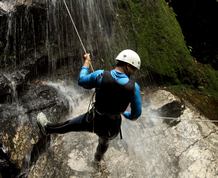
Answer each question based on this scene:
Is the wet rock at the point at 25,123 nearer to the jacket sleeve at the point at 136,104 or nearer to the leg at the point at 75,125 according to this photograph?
the leg at the point at 75,125

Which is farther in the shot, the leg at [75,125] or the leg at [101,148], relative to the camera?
the leg at [101,148]

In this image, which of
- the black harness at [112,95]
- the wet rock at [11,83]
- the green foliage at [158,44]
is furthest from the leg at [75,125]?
the green foliage at [158,44]

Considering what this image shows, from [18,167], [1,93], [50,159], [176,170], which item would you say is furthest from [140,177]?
[1,93]

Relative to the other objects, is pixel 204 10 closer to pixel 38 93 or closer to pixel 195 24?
pixel 195 24

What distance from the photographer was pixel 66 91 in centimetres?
862

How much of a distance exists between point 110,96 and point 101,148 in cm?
159

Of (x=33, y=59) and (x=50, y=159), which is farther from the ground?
→ (x=33, y=59)

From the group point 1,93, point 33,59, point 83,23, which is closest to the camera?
point 1,93

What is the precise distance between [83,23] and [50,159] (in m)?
3.17

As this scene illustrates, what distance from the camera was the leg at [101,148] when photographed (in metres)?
6.59

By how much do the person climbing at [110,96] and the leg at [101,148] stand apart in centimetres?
15

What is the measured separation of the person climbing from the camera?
5473mm

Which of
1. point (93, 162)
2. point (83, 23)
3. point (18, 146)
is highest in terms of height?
point (83, 23)

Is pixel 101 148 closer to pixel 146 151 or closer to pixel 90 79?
pixel 146 151
